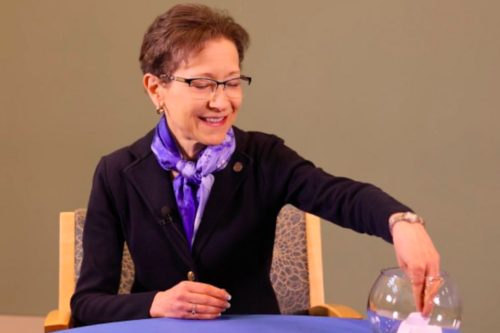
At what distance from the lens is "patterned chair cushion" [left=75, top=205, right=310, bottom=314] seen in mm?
2217

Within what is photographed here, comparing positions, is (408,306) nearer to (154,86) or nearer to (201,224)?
(201,224)

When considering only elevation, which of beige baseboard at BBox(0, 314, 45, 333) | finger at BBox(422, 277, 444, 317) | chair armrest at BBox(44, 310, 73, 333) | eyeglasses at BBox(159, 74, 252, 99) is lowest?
beige baseboard at BBox(0, 314, 45, 333)

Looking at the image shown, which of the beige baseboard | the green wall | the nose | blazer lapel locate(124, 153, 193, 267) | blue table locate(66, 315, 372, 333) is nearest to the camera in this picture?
blue table locate(66, 315, 372, 333)

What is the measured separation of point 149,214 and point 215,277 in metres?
0.24

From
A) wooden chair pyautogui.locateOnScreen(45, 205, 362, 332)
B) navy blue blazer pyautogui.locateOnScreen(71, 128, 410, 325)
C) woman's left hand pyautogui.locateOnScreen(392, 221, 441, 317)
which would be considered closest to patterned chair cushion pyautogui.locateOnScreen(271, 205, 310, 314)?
wooden chair pyautogui.locateOnScreen(45, 205, 362, 332)

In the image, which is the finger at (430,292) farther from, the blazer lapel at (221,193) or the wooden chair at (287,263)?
the wooden chair at (287,263)

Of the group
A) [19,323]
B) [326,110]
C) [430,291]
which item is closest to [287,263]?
[430,291]

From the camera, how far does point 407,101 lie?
11.2ft

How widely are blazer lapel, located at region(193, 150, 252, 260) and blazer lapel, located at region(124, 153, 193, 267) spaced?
0.04m

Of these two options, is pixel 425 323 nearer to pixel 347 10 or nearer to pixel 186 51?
pixel 186 51

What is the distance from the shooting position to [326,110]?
11.5 feet

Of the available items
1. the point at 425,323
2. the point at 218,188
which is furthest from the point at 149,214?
the point at 425,323

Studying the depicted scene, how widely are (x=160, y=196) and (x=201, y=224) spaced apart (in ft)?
0.43

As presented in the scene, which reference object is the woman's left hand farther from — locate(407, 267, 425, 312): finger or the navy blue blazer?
the navy blue blazer
